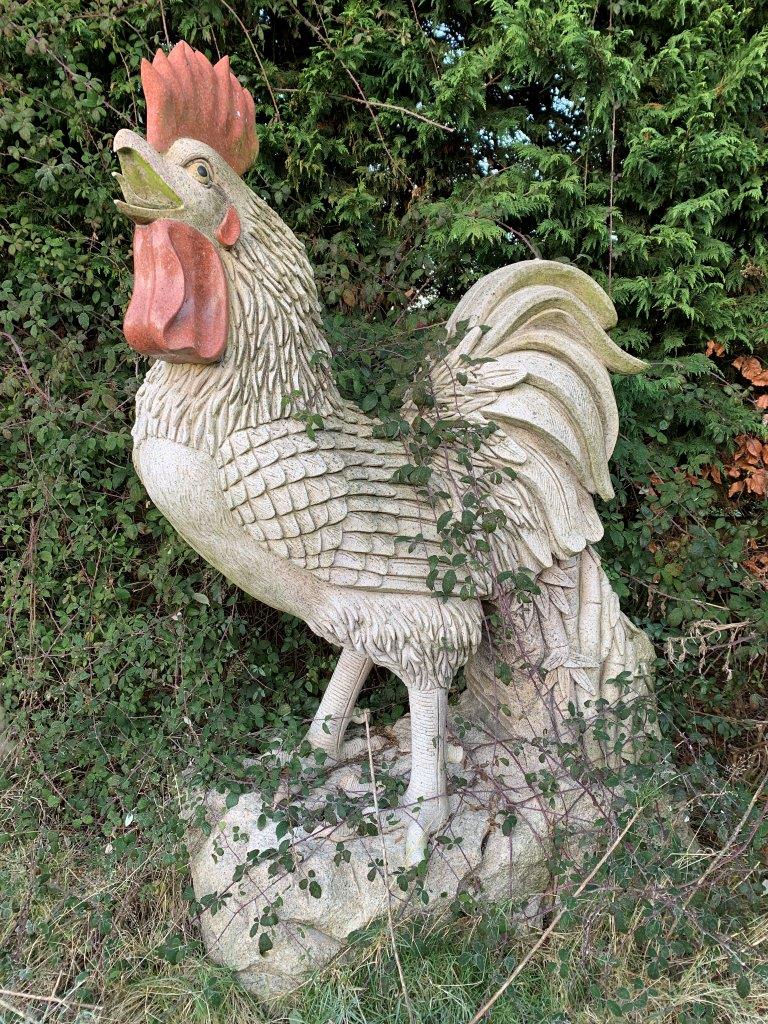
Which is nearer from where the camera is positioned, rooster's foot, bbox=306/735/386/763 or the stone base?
the stone base

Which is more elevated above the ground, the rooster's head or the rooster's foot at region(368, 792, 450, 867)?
the rooster's head

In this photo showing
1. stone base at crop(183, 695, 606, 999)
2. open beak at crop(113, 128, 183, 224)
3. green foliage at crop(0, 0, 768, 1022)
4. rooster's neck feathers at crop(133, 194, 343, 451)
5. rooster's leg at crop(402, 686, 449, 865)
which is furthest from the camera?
green foliage at crop(0, 0, 768, 1022)

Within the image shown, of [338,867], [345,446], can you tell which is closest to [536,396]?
[345,446]

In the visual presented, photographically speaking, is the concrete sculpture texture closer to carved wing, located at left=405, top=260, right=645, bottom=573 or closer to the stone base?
carved wing, located at left=405, top=260, right=645, bottom=573

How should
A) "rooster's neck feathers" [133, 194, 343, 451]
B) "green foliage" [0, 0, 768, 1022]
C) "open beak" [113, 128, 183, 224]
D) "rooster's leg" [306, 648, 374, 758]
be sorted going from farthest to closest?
"green foliage" [0, 0, 768, 1022] → "rooster's leg" [306, 648, 374, 758] → "rooster's neck feathers" [133, 194, 343, 451] → "open beak" [113, 128, 183, 224]

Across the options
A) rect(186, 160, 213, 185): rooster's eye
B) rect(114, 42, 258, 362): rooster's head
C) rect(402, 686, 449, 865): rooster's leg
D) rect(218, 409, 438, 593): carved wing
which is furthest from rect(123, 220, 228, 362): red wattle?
rect(402, 686, 449, 865): rooster's leg

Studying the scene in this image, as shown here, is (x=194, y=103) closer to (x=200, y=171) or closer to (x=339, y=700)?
(x=200, y=171)

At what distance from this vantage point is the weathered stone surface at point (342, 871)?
2.00 m

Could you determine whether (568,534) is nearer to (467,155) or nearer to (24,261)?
(467,155)

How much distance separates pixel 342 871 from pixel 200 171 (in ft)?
6.00

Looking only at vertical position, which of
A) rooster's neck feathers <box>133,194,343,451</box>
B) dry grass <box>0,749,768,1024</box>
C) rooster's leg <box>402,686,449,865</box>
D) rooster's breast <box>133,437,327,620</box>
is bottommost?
dry grass <box>0,749,768,1024</box>

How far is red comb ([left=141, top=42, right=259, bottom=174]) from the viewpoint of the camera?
1.77 m

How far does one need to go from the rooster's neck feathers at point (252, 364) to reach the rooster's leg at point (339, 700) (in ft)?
2.91

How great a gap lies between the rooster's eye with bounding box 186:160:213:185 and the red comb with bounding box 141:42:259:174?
0.09 meters
